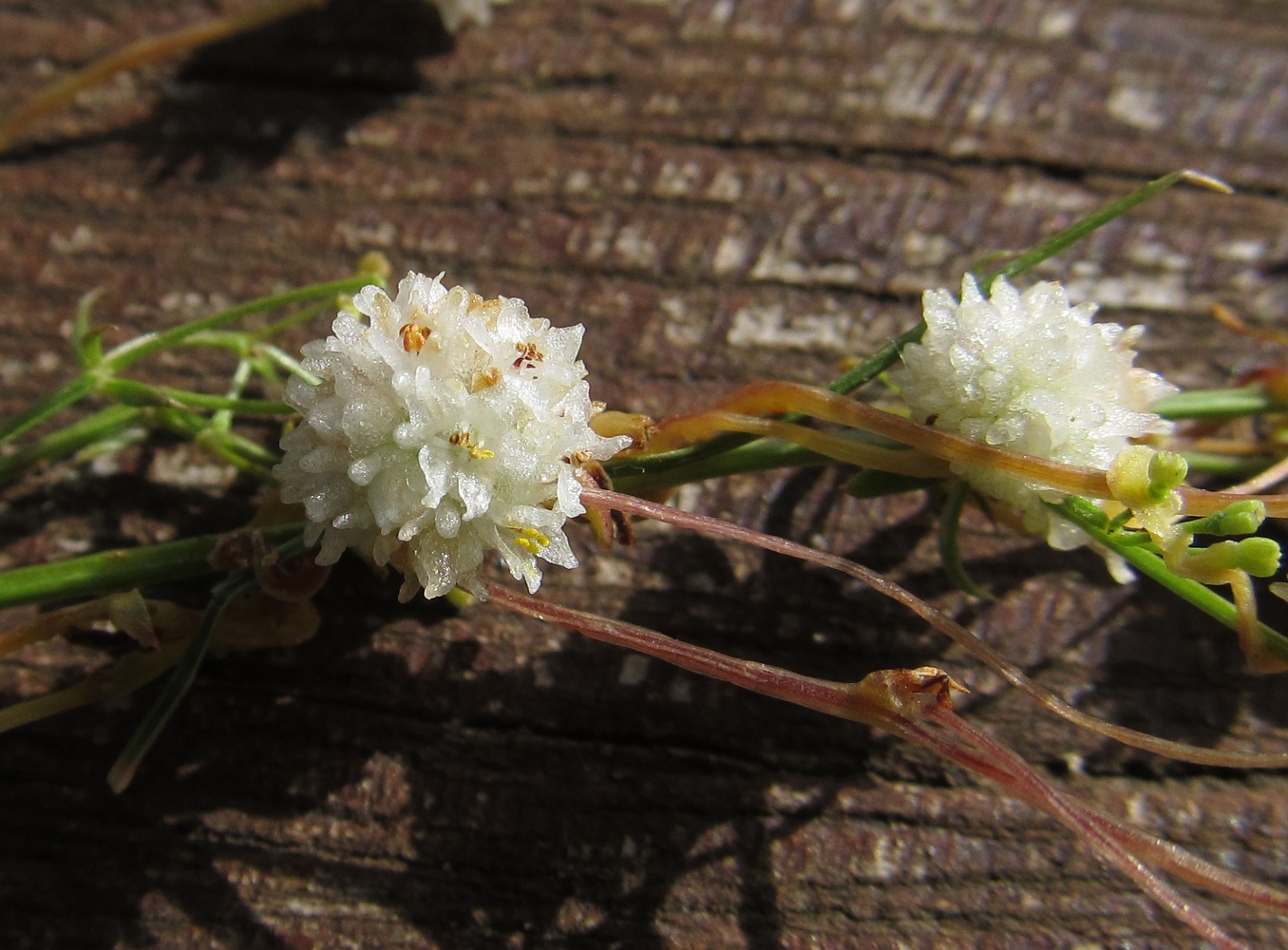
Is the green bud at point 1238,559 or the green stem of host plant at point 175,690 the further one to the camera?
the green stem of host plant at point 175,690

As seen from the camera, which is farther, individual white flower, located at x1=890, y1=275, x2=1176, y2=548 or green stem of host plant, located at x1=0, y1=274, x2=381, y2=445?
green stem of host plant, located at x1=0, y1=274, x2=381, y2=445

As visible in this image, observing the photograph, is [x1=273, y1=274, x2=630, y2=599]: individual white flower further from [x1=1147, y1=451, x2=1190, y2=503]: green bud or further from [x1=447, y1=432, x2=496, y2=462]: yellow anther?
[x1=1147, y1=451, x2=1190, y2=503]: green bud

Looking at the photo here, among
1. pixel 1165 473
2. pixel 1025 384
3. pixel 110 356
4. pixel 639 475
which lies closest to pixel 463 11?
pixel 110 356

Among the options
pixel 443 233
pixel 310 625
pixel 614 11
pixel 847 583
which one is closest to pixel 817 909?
pixel 847 583

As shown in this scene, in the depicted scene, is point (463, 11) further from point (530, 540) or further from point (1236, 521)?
point (1236, 521)

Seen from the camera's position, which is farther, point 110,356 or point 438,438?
point 110,356

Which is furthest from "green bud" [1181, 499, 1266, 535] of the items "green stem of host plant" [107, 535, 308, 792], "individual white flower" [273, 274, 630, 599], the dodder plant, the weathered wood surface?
"green stem of host plant" [107, 535, 308, 792]

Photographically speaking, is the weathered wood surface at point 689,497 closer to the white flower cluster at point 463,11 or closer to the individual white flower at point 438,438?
the white flower cluster at point 463,11

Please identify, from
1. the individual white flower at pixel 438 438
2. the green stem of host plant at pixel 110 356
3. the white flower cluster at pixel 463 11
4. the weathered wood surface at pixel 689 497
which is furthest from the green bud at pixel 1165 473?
the white flower cluster at pixel 463 11
